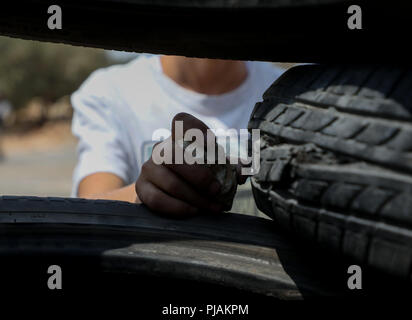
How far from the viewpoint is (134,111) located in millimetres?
1583

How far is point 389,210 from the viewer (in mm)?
438

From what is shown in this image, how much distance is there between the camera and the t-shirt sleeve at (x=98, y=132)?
149 centimetres

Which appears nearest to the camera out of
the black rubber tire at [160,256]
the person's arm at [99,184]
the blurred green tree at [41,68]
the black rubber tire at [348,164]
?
the black rubber tire at [348,164]

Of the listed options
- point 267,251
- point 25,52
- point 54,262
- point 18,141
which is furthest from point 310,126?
point 25,52

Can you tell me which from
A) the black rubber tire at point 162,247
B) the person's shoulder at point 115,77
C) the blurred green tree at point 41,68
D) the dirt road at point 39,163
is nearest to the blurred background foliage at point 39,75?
the blurred green tree at point 41,68

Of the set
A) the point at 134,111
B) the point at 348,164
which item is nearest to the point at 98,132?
the point at 134,111

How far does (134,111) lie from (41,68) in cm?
1290

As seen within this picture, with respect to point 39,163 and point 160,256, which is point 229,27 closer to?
point 160,256

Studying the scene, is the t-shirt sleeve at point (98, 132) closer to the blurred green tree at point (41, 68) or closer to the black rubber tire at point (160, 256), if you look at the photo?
the black rubber tire at point (160, 256)

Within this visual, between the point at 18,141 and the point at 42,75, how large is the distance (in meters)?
2.45

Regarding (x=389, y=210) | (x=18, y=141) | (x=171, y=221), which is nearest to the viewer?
(x=389, y=210)

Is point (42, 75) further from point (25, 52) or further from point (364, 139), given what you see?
point (364, 139)

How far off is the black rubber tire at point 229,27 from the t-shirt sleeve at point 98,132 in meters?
0.89

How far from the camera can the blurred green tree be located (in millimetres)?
13164
